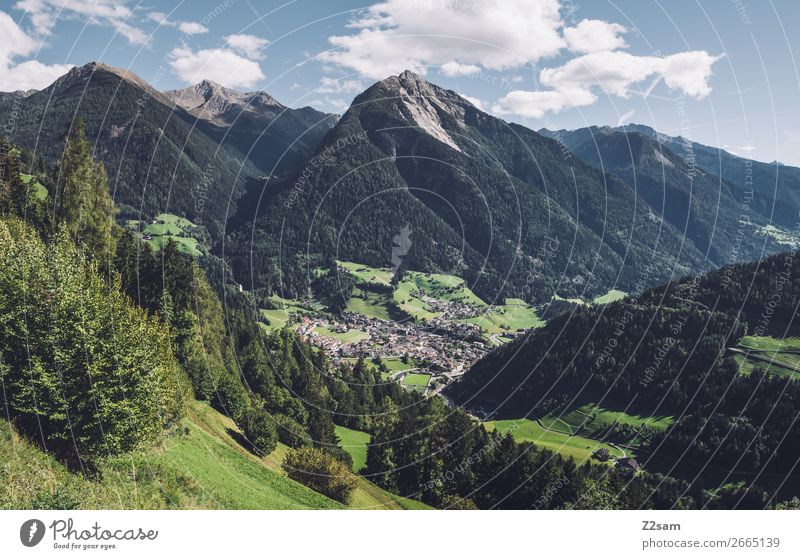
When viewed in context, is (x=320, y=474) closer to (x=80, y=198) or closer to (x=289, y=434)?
(x=289, y=434)

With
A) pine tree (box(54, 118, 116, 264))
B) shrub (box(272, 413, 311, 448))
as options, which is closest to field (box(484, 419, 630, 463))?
shrub (box(272, 413, 311, 448))

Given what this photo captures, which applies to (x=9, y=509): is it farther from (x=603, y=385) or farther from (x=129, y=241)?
(x=603, y=385)

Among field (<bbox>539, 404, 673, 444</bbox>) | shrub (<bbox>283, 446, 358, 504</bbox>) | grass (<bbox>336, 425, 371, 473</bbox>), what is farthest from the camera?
field (<bbox>539, 404, 673, 444</bbox>)

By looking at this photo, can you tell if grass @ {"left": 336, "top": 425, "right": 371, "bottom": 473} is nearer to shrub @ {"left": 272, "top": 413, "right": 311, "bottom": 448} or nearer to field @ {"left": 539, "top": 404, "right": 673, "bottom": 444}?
shrub @ {"left": 272, "top": 413, "right": 311, "bottom": 448}

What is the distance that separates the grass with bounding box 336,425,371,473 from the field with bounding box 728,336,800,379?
318 ft

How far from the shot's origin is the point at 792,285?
470 feet

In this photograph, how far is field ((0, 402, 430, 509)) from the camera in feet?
66.1

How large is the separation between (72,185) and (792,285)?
17385 centimetres

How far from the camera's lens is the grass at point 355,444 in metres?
72.1
